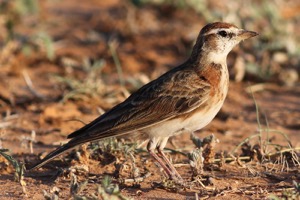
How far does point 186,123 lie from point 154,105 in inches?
14.3

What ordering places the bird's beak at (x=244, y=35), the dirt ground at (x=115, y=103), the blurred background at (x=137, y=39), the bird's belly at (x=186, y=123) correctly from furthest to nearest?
the blurred background at (x=137, y=39), the bird's beak at (x=244, y=35), the bird's belly at (x=186, y=123), the dirt ground at (x=115, y=103)

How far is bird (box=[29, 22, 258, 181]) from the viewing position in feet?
20.9

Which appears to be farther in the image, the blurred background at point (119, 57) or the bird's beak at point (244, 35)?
the blurred background at point (119, 57)

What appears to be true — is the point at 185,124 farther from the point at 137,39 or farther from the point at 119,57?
the point at 137,39

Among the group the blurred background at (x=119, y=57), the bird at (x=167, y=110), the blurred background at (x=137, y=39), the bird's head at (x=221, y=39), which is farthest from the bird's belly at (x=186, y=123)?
the blurred background at (x=137, y=39)

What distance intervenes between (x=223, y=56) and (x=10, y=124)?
114 inches

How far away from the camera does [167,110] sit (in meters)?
6.59

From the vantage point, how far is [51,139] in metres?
8.05

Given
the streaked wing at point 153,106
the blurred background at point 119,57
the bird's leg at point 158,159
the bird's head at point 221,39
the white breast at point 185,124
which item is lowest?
the bird's leg at point 158,159

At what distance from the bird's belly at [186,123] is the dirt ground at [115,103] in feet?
1.35

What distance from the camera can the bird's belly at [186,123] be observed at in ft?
21.2

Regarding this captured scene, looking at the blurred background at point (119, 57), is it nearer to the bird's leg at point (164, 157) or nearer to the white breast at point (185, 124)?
the bird's leg at point (164, 157)

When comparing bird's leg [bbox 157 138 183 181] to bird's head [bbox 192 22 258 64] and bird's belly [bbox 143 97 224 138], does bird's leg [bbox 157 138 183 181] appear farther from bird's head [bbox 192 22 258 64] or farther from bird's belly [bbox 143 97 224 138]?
bird's head [bbox 192 22 258 64]

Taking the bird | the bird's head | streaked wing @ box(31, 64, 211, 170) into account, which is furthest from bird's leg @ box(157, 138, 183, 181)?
the bird's head
